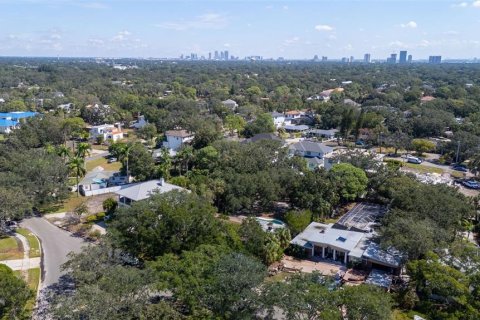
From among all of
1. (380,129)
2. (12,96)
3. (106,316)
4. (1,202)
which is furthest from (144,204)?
(12,96)

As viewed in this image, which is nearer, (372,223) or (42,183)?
(372,223)

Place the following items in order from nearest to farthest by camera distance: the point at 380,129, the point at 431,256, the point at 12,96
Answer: the point at 431,256
the point at 380,129
the point at 12,96

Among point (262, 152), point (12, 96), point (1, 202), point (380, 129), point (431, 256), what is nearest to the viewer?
point (431, 256)

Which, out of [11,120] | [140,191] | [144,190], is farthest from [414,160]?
[11,120]

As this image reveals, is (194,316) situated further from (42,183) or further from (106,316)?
(42,183)

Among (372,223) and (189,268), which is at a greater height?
(189,268)

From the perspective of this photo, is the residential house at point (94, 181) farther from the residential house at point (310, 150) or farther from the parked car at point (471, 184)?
the parked car at point (471, 184)
